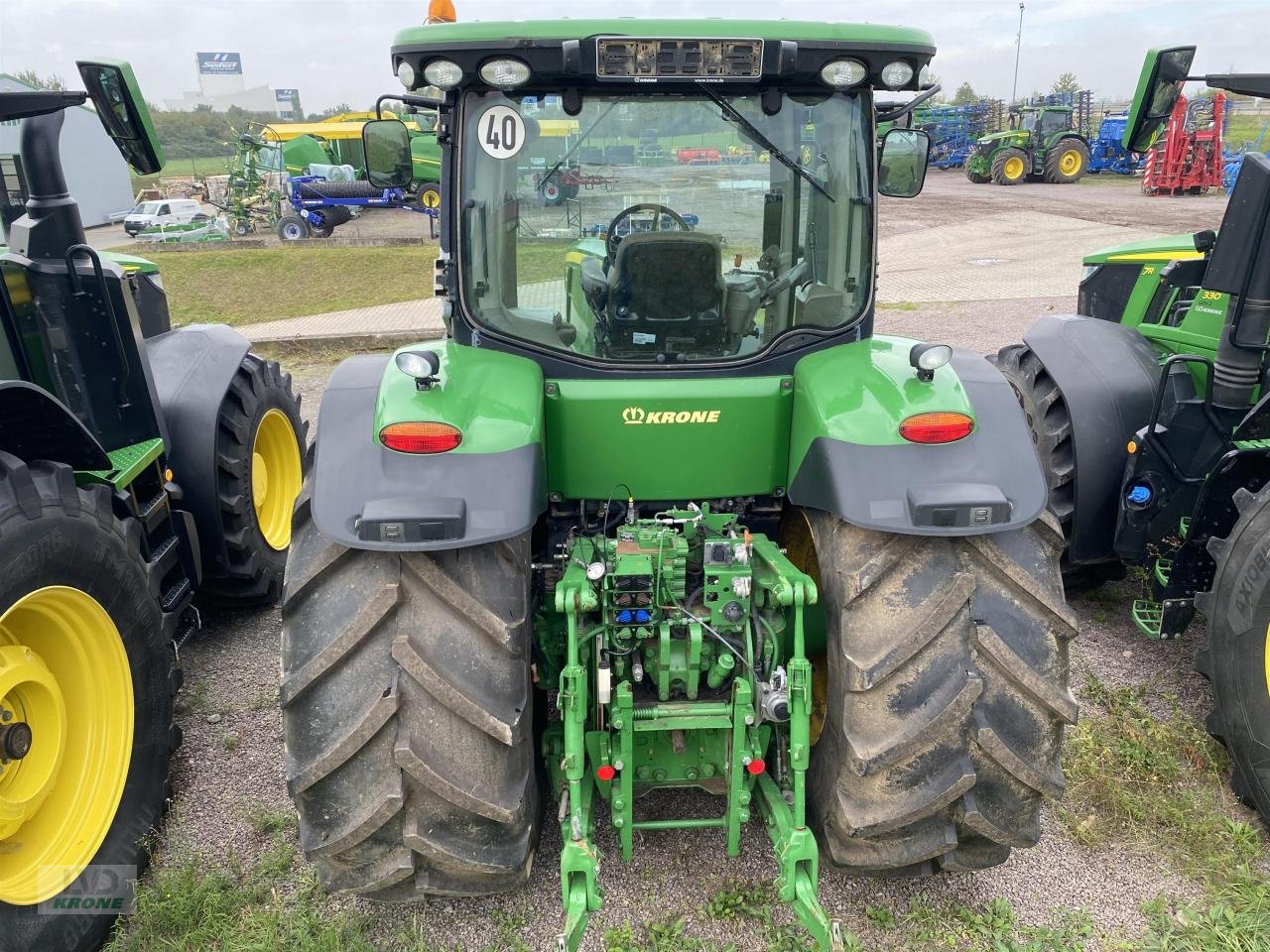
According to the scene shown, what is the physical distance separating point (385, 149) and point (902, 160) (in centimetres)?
165

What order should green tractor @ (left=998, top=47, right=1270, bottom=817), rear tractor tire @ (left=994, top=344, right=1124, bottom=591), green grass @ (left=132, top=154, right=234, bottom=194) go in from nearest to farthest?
green tractor @ (left=998, top=47, right=1270, bottom=817) → rear tractor tire @ (left=994, top=344, right=1124, bottom=591) → green grass @ (left=132, top=154, right=234, bottom=194)

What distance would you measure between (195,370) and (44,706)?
2.12 m

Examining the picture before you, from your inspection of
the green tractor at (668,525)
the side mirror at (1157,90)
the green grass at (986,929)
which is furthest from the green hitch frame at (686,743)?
the side mirror at (1157,90)

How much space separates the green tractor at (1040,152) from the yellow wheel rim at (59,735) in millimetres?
28779

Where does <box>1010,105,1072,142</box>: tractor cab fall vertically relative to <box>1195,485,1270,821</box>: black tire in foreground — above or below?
above

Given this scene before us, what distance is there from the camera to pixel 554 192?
9.20ft

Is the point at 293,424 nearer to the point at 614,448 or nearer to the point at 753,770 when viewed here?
the point at 614,448

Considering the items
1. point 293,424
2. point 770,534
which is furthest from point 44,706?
point 293,424

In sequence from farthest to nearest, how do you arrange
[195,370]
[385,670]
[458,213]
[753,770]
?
[195,370], [458,213], [753,770], [385,670]

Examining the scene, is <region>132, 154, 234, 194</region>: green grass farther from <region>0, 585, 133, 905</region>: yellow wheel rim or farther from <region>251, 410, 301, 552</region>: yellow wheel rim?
<region>0, 585, 133, 905</region>: yellow wheel rim

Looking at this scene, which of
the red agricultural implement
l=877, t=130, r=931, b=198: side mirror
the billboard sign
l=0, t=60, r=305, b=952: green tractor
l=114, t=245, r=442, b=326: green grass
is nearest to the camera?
l=0, t=60, r=305, b=952: green tractor

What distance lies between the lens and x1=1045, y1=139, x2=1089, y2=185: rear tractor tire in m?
26.7

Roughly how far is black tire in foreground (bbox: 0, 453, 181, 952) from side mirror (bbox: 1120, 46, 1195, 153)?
3462 millimetres

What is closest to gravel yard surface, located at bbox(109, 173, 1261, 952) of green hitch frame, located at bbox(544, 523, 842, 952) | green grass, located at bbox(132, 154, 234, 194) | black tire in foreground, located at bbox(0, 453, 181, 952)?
green hitch frame, located at bbox(544, 523, 842, 952)
